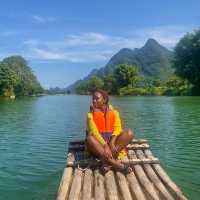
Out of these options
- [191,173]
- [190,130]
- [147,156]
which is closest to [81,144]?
[147,156]

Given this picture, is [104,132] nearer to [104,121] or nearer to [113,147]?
[104,121]

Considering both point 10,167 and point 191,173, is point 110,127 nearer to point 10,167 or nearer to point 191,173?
point 191,173

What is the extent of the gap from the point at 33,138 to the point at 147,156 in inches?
487

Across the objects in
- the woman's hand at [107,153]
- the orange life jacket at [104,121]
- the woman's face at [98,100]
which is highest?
the woman's face at [98,100]

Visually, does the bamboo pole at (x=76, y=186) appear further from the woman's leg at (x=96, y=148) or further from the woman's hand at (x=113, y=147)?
the woman's hand at (x=113, y=147)

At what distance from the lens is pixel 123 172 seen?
10.2 metres

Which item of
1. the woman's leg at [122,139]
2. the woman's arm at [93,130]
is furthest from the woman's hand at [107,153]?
the woman's leg at [122,139]

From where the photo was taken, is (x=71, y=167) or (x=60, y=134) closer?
(x=71, y=167)

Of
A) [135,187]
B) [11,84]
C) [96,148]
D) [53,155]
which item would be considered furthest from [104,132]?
[11,84]

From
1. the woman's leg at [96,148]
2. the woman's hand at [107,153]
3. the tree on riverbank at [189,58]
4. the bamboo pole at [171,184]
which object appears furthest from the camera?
the tree on riverbank at [189,58]

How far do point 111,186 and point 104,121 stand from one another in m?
2.68

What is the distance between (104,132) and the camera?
11375 mm

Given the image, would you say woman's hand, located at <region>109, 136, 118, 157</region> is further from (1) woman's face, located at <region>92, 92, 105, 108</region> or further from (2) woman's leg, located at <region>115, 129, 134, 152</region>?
(1) woman's face, located at <region>92, 92, 105, 108</region>

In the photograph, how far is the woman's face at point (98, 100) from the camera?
36.9 ft
